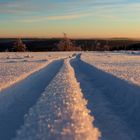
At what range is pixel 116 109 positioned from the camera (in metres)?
14.1

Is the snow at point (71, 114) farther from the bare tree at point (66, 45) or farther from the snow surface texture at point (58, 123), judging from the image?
the bare tree at point (66, 45)

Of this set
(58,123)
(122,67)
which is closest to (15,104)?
(58,123)

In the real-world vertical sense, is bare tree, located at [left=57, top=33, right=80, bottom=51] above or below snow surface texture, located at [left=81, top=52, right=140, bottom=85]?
below

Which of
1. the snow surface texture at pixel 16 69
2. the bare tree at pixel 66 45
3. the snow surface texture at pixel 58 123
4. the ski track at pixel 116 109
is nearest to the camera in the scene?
the snow surface texture at pixel 58 123

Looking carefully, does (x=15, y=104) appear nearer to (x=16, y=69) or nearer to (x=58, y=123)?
(x=58, y=123)

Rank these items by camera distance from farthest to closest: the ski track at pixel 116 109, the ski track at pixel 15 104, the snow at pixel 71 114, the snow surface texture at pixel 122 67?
the snow surface texture at pixel 122 67 < the ski track at pixel 15 104 < the ski track at pixel 116 109 < the snow at pixel 71 114

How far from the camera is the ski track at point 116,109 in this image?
10625mm

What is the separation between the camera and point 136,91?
15.3 metres

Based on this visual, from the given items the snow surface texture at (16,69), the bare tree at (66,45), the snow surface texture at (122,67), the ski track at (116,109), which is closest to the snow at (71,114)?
the ski track at (116,109)

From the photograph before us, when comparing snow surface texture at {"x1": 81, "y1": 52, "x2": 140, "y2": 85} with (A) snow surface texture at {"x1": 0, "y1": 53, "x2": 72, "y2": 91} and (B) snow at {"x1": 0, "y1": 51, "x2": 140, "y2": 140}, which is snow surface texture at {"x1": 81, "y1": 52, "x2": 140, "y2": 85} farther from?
(A) snow surface texture at {"x1": 0, "y1": 53, "x2": 72, "y2": 91}

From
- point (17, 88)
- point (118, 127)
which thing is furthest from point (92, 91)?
point (118, 127)

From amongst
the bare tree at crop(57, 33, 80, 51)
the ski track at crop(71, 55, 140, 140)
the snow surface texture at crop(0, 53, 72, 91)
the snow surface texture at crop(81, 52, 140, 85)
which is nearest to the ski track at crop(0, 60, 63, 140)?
the snow surface texture at crop(0, 53, 72, 91)

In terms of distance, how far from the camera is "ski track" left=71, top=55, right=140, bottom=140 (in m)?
10.6

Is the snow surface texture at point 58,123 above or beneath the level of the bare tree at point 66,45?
above
